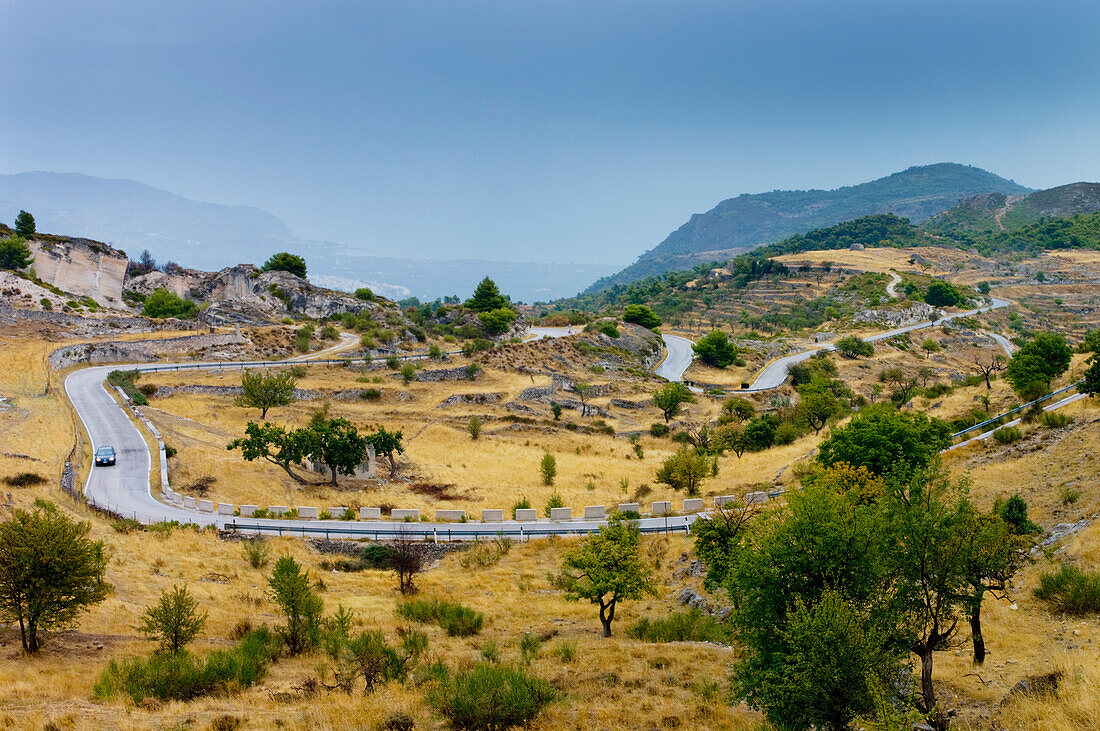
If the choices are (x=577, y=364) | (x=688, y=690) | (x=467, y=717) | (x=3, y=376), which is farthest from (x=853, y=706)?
(x=577, y=364)

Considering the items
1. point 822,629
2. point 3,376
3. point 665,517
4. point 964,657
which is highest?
point 3,376

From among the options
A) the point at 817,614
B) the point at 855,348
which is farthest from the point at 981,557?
the point at 855,348

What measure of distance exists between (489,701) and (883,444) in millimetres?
24303

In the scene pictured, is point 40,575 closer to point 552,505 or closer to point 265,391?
point 552,505

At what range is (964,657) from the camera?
14.2 m

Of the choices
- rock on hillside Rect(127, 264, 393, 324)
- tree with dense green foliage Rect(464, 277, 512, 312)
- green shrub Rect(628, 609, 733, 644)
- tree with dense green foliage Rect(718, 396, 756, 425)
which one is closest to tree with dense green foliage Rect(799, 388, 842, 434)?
tree with dense green foliage Rect(718, 396, 756, 425)

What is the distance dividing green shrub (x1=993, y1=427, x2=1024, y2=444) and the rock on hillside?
84651mm

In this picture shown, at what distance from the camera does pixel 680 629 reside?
1961cm

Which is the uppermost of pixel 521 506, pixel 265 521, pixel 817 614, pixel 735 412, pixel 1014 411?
pixel 817 614

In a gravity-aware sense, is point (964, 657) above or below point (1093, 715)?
below

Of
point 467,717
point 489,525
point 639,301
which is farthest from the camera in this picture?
point 639,301

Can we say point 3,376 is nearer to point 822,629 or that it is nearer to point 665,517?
point 665,517

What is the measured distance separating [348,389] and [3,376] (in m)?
28.8

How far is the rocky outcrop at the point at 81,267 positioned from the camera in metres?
84.4
